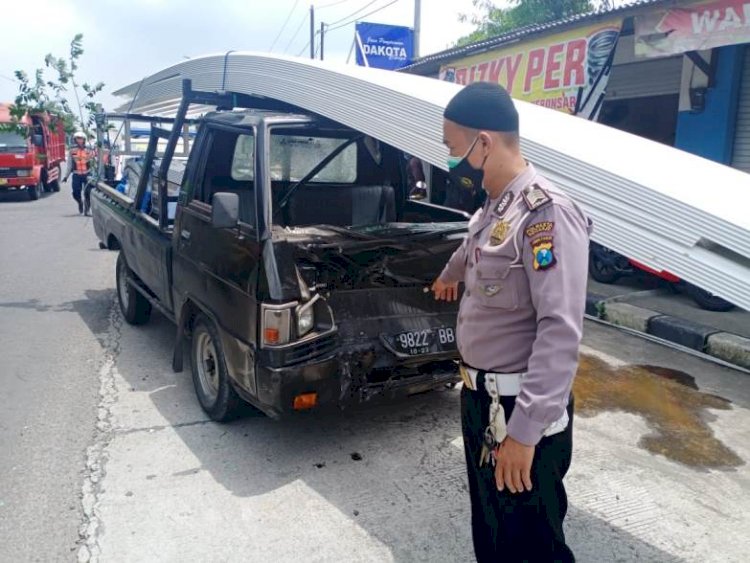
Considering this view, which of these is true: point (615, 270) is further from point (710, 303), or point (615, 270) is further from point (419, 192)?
point (419, 192)

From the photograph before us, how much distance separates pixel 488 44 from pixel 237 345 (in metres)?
7.84

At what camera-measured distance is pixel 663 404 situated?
476 cm

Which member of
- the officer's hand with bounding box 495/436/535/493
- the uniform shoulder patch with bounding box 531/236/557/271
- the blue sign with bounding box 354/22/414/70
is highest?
the blue sign with bounding box 354/22/414/70

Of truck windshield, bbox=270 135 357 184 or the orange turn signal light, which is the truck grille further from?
truck windshield, bbox=270 135 357 184

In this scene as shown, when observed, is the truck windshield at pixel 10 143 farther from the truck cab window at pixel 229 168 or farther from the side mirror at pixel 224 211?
the side mirror at pixel 224 211

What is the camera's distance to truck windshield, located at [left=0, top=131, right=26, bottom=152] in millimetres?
17891

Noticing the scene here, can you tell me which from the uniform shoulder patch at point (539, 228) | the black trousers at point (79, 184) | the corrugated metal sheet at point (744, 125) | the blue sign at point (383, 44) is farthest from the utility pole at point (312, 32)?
the uniform shoulder patch at point (539, 228)

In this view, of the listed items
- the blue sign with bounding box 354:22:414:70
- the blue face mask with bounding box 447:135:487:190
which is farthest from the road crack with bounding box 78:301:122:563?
the blue sign with bounding box 354:22:414:70

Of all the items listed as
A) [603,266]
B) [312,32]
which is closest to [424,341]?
[603,266]

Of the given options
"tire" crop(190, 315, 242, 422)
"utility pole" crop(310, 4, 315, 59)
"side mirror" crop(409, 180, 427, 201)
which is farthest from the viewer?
"utility pole" crop(310, 4, 315, 59)

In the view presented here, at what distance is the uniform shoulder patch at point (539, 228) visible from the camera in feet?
6.08

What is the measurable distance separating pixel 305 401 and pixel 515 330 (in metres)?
1.71

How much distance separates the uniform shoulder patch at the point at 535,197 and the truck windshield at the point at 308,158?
269 cm

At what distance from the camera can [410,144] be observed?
3.18m
